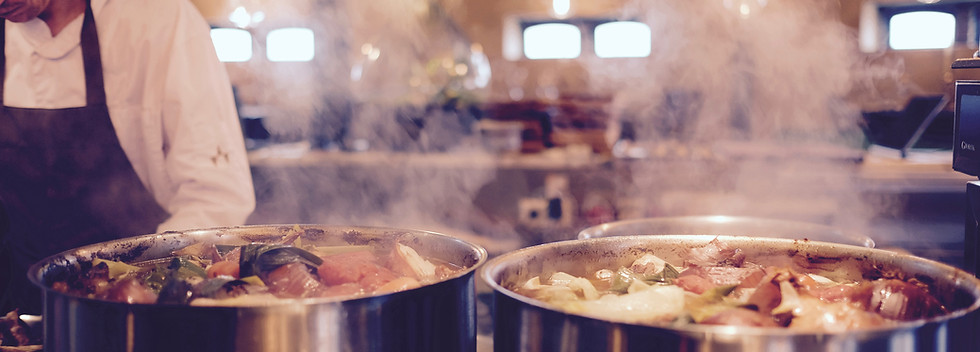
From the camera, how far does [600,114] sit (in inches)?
204

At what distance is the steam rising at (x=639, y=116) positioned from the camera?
4941 millimetres

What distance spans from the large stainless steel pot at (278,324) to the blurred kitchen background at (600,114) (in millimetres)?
1375

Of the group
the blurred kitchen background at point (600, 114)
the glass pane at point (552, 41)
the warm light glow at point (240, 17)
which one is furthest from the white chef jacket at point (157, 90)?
the glass pane at point (552, 41)

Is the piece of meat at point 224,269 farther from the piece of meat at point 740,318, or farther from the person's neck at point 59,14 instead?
the person's neck at point 59,14

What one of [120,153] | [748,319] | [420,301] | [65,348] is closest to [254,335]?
[420,301]

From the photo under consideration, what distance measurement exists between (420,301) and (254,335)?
22 cm

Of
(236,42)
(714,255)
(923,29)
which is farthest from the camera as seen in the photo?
(236,42)

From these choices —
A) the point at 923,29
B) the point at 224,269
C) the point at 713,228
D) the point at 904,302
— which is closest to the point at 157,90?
the point at 224,269

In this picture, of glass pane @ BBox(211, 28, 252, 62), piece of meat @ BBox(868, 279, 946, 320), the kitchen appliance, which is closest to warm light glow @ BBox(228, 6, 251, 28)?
glass pane @ BBox(211, 28, 252, 62)

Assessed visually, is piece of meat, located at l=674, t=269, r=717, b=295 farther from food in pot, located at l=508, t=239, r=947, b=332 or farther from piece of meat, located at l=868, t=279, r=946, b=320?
piece of meat, located at l=868, t=279, r=946, b=320

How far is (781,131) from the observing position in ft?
21.8

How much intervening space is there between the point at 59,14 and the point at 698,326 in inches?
75.1

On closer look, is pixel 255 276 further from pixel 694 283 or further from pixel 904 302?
pixel 904 302

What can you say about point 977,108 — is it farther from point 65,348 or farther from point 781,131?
point 781,131
